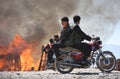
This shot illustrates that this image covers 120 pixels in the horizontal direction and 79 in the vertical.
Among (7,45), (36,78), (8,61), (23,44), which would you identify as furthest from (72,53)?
(8,61)

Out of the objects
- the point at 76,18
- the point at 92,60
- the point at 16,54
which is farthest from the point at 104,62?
the point at 16,54

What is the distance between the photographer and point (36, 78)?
11625 millimetres

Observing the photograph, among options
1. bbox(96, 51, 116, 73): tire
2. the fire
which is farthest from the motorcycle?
the fire

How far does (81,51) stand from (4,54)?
32.1 meters

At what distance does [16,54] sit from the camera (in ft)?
141

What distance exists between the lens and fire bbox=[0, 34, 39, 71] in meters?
39.2

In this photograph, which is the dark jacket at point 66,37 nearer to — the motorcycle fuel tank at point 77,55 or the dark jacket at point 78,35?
the dark jacket at point 78,35

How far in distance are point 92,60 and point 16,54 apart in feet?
100

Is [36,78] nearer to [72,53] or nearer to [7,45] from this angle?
[72,53]

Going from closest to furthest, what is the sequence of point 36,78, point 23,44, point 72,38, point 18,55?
point 36,78
point 72,38
point 23,44
point 18,55

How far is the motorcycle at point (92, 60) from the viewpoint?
1304 cm

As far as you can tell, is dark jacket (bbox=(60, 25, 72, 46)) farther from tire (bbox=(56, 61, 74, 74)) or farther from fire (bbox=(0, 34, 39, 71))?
fire (bbox=(0, 34, 39, 71))

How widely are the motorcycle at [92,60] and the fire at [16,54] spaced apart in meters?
23.0

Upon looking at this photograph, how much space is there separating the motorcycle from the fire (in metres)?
23.0
